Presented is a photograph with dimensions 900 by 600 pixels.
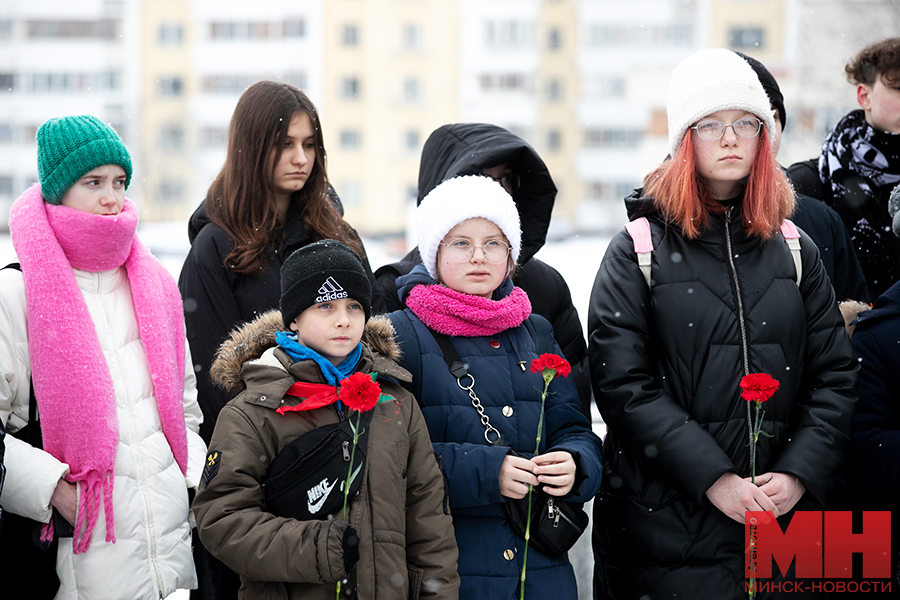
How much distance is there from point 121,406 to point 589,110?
35.7 meters

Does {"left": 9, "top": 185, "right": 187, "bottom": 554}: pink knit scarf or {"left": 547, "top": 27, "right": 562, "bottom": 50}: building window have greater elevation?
{"left": 547, "top": 27, "right": 562, "bottom": 50}: building window

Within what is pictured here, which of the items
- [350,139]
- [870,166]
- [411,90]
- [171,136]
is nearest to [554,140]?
[411,90]

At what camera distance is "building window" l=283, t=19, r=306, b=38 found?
3762 cm

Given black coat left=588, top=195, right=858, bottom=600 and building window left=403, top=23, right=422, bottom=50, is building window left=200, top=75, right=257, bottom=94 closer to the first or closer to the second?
building window left=403, top=23, right=422, bottom=50

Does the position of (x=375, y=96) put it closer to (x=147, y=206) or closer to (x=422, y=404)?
(x=147, y=206)

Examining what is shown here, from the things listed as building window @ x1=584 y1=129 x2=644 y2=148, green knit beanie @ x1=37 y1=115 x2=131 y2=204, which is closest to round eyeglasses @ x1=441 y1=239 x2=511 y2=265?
green knit beanie @ x1=37 y1=115 x2=131 y2=204

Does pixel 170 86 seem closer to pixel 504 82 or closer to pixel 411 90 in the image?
pixel 411 90

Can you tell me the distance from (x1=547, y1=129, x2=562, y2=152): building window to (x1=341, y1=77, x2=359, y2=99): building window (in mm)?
9105

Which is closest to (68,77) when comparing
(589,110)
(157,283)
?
(589,110)

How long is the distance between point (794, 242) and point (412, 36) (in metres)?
37.3

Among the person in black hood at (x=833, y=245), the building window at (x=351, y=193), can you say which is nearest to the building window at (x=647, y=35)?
the building window at (x=351, y=193)

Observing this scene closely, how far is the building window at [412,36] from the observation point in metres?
37.3

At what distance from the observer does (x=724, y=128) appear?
8.05ft

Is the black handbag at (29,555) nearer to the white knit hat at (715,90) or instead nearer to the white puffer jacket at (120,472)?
the white puffer jacket at (120,472)
